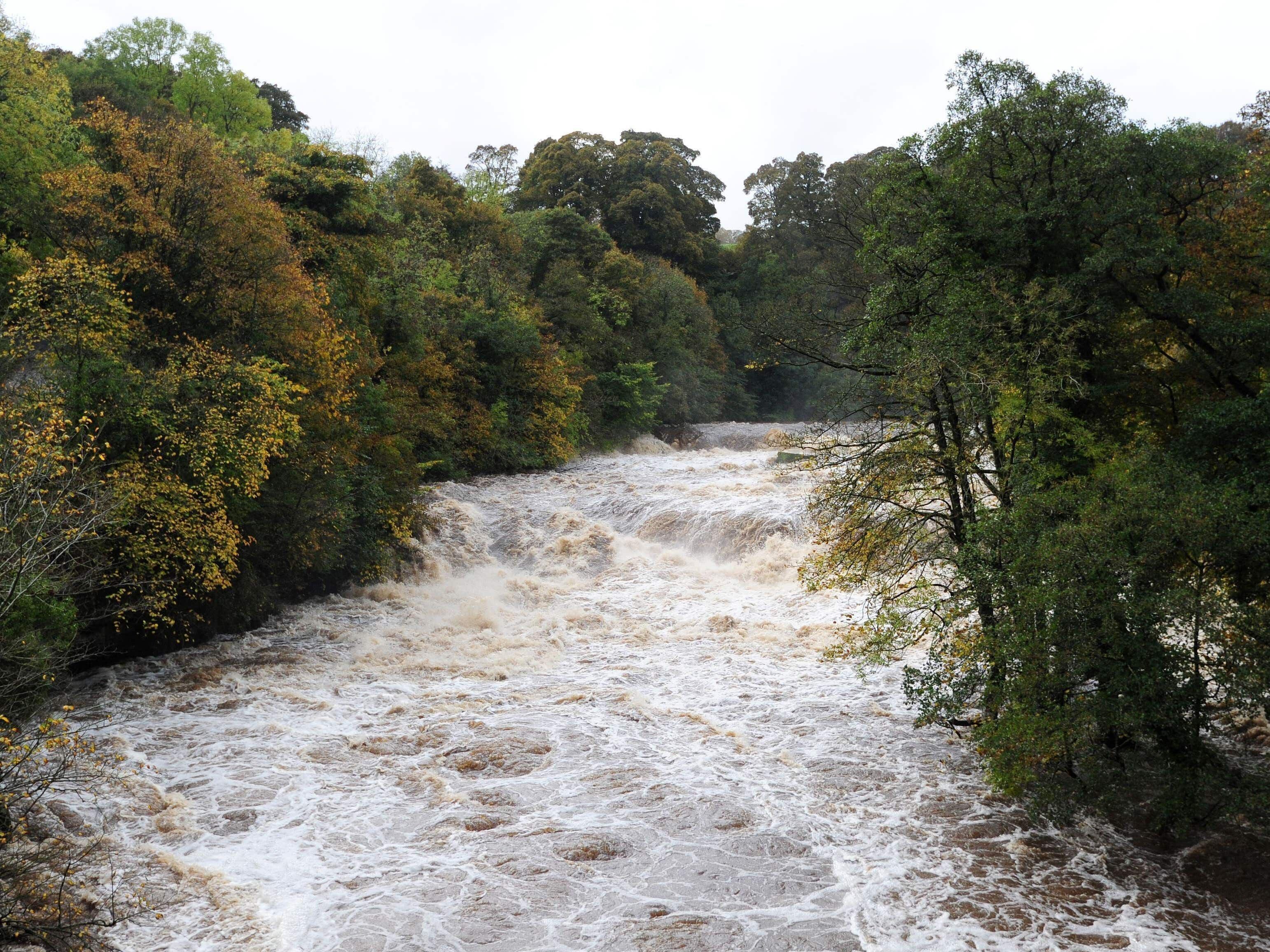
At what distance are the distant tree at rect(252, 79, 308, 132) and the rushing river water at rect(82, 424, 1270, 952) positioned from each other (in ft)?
112

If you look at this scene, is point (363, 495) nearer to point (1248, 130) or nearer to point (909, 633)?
point (909, 633)

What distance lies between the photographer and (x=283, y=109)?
43281 millimetres

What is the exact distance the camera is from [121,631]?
14.0 m

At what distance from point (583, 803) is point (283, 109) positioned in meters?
43.3

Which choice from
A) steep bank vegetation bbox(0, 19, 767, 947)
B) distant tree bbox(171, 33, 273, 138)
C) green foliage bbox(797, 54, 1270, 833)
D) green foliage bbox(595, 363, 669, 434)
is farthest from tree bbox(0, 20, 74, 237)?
green foliage bbox(595, 363, 669, 434)

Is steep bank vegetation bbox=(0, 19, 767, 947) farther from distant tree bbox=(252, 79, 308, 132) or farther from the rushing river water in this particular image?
distant tree bbox=(252, 79, 308, 132)

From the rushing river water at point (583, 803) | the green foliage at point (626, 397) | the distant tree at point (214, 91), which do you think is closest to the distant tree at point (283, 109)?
the distant tree at point (214, 91)

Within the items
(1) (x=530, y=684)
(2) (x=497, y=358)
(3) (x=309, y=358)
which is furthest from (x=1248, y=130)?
(2) (x=497, y=358)

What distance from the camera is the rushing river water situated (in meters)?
7.54

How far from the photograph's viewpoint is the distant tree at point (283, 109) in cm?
4288

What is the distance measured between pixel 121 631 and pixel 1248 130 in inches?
702

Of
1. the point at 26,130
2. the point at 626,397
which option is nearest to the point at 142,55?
the point at 26,130

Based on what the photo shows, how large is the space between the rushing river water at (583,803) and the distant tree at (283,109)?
34132 mm

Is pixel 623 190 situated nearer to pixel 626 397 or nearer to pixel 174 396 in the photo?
pixel 626 397
